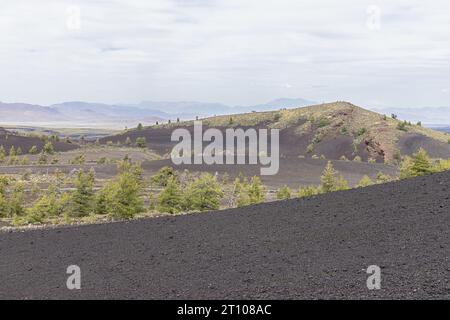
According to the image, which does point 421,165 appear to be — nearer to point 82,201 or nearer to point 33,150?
point 82,201

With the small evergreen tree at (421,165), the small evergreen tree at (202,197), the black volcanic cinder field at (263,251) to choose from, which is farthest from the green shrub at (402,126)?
the black volcanic cinder field at (263,251)

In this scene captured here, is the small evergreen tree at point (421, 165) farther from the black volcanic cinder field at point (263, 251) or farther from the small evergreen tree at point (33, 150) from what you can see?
the small evergreen tree at point (33, 150)

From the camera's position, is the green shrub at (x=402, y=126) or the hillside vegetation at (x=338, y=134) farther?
the green shrub at (x=402, y=126)

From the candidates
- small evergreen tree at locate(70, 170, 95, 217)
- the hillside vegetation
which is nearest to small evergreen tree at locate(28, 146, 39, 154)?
the hillside vegetation

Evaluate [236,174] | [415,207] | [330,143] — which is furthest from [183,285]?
[330,143]

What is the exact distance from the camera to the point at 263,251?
11242mm

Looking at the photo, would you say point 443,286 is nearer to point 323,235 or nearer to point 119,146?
point 323,235

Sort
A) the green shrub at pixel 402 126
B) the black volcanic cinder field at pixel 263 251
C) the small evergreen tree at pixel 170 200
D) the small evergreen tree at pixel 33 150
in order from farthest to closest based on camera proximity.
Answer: the green shrub at pixel 402 126, the small evergreen tree at pixel 33 150, the small evergreen tree at pixel 170 200, the black volcanic cinder field at pixel 263 251

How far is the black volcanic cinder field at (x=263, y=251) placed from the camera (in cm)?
863

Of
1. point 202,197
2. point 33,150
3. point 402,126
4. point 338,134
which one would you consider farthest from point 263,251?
point 402,126

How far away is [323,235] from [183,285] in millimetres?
4054

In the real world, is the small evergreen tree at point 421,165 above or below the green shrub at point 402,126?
below

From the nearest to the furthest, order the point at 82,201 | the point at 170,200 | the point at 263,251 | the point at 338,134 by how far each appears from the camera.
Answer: the point at 263,251 < the point at 170,200 < the point at 82,201 < the point at 338,134

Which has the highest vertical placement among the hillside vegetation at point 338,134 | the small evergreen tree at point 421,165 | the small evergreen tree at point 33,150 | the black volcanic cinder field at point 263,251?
the hillside vegetation at point 338,134
